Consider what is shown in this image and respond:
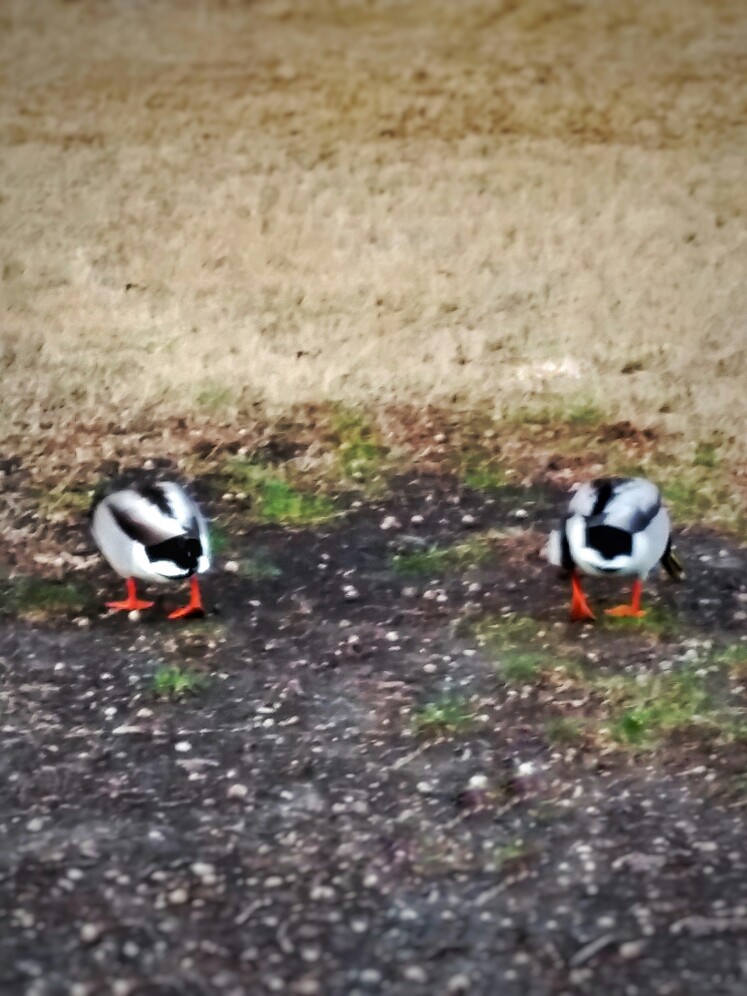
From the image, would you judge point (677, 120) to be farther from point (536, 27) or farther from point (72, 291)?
point (72, 291)

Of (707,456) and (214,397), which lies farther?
(214,397)

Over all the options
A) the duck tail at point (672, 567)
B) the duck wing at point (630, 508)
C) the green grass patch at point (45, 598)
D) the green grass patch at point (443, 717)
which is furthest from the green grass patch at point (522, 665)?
the green grass patch at point (45, 598)

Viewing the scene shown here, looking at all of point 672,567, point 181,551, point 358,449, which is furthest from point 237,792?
point 358,449

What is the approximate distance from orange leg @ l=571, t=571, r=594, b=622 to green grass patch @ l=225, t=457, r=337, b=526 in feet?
3.82

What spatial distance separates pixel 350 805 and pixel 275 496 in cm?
194

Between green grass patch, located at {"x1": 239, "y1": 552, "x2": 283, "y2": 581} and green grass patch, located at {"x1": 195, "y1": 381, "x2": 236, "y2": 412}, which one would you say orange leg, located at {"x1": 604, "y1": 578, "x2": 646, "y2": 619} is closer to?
green grass patch, located at {"x1": 239, "y1": 552, "x2": 283, "y2": 581}

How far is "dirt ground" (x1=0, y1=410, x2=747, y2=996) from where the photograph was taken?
9.32 ft

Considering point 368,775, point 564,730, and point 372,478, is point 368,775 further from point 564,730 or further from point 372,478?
point 372,478

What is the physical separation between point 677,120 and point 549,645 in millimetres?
3777

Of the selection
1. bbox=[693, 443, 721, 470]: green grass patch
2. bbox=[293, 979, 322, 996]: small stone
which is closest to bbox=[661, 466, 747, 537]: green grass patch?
bbox=[693, 443, 721, 470]: green grass patch

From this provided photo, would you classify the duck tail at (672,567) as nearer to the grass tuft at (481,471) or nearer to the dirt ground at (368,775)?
the dirt ground at (368,775)

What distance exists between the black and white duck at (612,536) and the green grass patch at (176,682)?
4.35 feet

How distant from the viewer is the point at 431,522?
4.88 meters

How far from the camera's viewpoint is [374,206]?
20.5 feet
